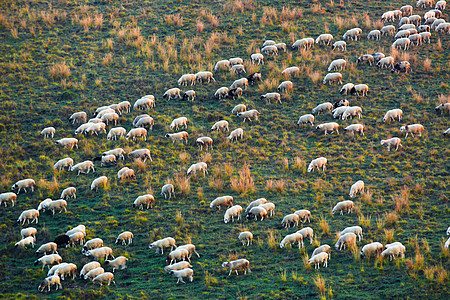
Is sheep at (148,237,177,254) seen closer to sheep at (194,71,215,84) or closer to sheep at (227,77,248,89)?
sheep at (227,77,248,89)

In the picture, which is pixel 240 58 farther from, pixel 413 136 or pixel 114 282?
pixel 114 282

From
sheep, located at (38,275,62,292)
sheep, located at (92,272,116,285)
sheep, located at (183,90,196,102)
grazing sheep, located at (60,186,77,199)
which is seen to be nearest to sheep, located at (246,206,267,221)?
sheep, located at (92,272,116,285)

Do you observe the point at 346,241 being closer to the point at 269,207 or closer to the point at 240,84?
the point at 269,207

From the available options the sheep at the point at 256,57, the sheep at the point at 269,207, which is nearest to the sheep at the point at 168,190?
the sheep at the point at 269,207

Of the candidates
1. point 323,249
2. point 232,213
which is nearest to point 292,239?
point 323,249

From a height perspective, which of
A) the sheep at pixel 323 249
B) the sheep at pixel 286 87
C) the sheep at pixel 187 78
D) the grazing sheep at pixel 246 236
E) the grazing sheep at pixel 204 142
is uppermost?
the sheep at pixel 187 78

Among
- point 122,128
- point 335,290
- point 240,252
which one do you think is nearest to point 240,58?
point 122,128

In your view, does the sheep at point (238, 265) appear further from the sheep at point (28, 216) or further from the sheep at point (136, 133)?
the sheep at point (136, 133)
